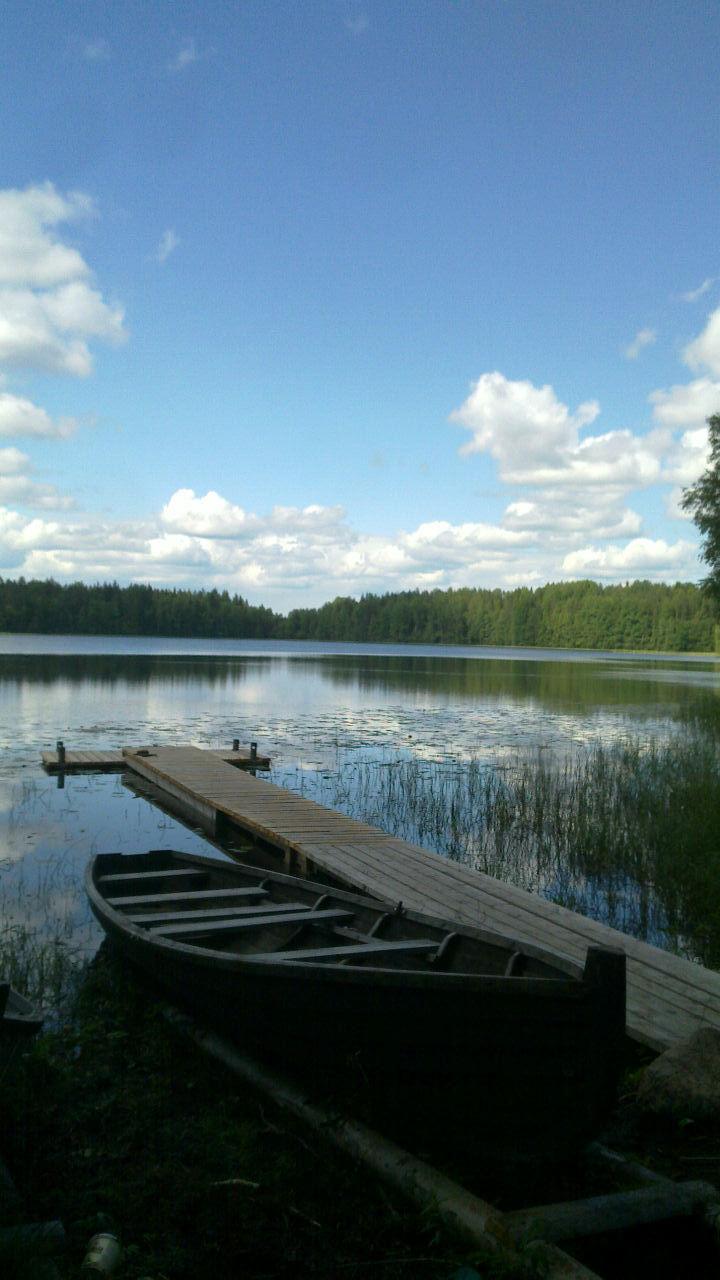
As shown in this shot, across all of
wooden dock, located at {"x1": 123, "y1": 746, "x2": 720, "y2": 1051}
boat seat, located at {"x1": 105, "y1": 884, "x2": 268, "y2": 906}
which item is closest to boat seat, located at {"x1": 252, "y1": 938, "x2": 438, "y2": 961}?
wooden dock, located at {"x1": 123, "y1": 746, "x2": 720, "y2": 1051}

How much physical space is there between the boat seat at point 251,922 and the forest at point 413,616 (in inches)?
4018

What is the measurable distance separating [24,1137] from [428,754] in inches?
565

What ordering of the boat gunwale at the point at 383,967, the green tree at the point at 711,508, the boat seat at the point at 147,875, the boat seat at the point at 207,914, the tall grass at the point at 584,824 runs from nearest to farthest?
1. the boat gunwale at the point at 383,967
2. the boat seat at the point at 207,914
3. the boat seat at the point at 147,875
4. the tall grass at the point at 584,824
5. the green tree at the point at 711,508

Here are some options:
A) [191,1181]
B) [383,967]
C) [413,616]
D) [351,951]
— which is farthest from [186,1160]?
[413,616]

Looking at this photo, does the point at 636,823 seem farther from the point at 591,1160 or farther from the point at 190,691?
the point at 190,691

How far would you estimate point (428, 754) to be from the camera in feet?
58.6

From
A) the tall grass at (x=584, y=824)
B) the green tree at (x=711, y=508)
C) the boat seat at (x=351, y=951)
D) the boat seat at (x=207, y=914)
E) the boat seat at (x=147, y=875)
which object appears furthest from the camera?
the green tree at (x=711, y=508)

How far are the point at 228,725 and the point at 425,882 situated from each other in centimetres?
1590

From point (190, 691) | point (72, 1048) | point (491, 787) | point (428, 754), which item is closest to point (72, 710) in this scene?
point (190, 691)

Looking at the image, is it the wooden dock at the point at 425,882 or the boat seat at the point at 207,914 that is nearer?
the wooden dock at the point at 425,882

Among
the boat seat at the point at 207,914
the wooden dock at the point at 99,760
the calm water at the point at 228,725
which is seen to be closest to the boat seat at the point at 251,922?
the boat seat at the point at 207,914

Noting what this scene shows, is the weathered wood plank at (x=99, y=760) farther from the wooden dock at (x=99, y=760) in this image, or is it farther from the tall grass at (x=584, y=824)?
the tall grass at (x=584, y=824)

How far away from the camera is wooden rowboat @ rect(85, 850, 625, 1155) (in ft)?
11.6

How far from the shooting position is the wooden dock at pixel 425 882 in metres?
4.93
